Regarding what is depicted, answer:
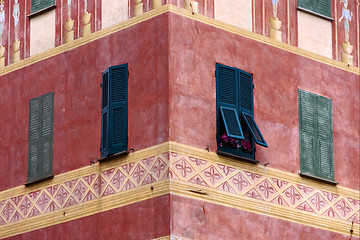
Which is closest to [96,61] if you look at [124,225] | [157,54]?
[157,54]

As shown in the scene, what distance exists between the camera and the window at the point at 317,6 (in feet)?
117

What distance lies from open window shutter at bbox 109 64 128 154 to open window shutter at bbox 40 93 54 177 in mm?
2088

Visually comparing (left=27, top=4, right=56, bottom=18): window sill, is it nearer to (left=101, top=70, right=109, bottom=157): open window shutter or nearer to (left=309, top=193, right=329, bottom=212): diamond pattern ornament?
(left=101, top=70, right=109, bottom=157): open window shutter

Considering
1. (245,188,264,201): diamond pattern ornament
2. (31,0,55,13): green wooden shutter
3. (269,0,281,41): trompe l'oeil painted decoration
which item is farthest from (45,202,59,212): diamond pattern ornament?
(269,0,281,41): trompe l'oeil painted decoration

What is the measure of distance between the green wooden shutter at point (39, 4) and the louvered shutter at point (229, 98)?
196 inches

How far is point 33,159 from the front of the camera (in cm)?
3478

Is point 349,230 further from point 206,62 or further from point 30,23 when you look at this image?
point 30,23

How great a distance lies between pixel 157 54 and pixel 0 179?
5.46 meters

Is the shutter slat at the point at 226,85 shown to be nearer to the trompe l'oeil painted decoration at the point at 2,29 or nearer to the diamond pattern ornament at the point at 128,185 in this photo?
the diamond pattern ornament at the point at 128,185

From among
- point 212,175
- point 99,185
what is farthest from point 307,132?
point 99,185

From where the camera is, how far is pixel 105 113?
33312mm

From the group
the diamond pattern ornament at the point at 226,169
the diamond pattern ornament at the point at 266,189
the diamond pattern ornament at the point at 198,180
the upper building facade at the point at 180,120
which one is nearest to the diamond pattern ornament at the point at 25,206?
the upper building facade at the point at 180,120

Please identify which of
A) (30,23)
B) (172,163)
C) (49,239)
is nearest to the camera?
(172,163)

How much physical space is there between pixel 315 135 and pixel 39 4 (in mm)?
7344
